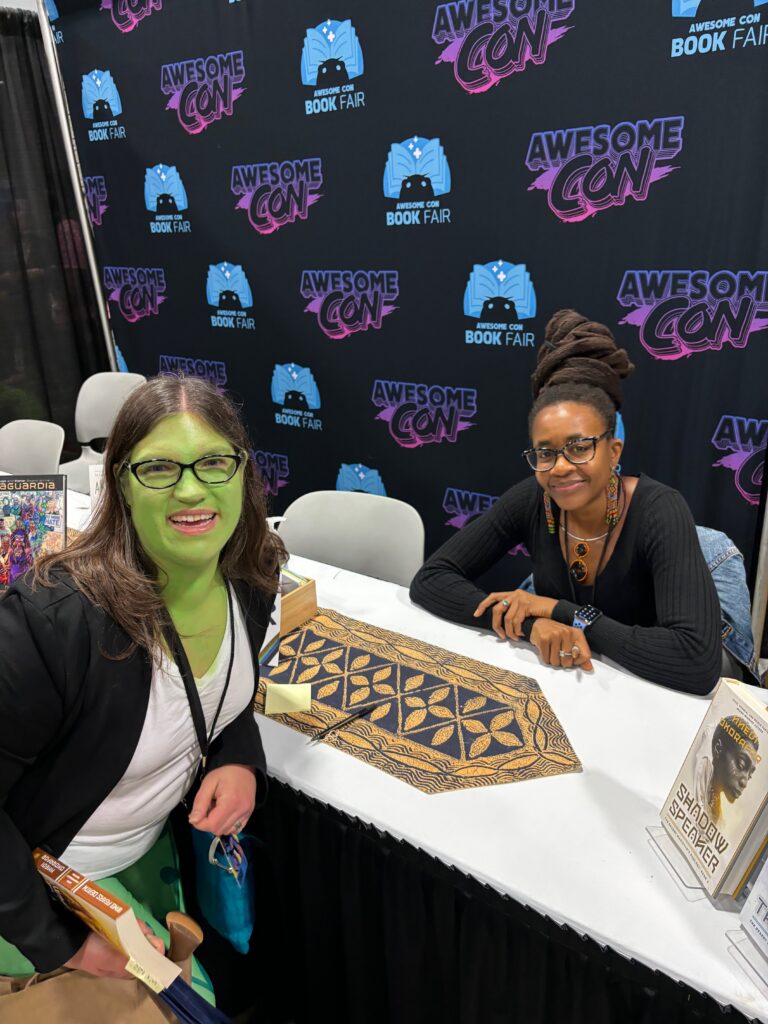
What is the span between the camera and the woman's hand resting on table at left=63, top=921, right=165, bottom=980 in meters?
1.00

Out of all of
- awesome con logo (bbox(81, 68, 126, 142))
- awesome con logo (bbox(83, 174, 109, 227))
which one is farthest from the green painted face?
awesome con logo (bbox(83, 174, 109, 227))

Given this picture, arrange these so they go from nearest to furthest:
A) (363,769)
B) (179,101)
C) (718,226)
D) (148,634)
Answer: (148,634), (363,769), (718,226), (179,101)

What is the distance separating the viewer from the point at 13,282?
4.05 m

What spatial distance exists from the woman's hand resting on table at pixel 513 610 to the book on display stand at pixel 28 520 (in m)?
1.00

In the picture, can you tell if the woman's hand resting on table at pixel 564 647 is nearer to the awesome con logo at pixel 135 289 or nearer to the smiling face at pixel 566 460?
the smiling face at pixel 566 460

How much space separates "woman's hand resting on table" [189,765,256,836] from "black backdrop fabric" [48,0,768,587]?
6.86ft

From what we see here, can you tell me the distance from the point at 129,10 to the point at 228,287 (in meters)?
1.38

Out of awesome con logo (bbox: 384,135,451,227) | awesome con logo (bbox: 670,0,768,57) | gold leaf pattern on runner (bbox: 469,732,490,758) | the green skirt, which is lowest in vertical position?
the green skirt

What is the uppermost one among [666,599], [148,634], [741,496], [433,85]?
[433,85]

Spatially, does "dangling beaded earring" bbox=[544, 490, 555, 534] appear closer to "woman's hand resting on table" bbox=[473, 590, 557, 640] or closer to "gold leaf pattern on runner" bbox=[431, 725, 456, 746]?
"woman's hand resting on table" bbox=[473, 590, 557, 640]

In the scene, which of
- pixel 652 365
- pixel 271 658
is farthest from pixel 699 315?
pixel 271 658

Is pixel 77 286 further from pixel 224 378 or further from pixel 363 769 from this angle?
pixel 363 769

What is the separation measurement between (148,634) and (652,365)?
2.19m

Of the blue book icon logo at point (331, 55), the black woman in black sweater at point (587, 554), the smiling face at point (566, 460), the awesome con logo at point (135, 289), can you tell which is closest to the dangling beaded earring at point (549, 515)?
the black woman in black sweater at point (587, 554)
